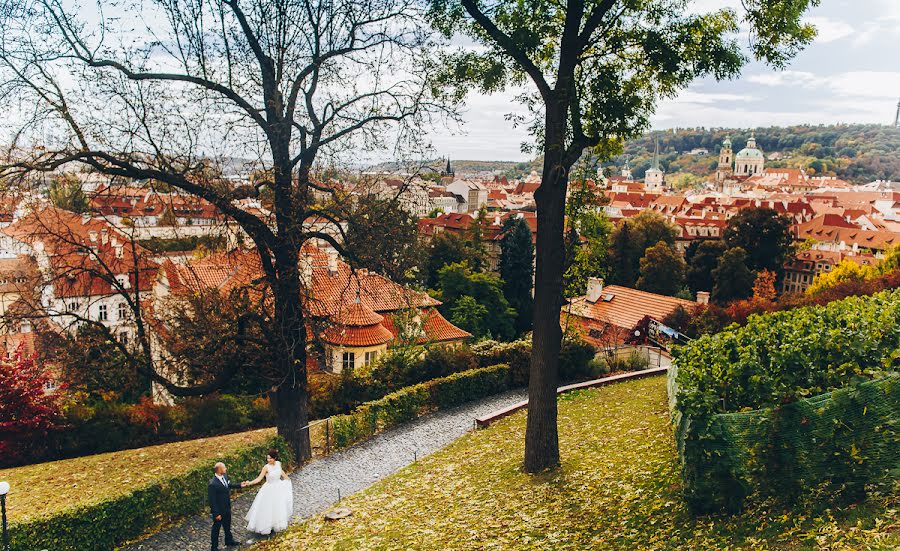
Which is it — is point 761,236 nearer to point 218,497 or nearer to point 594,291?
point 594,291

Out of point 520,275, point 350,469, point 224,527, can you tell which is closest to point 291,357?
point 350,469

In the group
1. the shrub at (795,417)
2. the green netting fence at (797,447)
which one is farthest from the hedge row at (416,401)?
the green netting fence at (797,447)

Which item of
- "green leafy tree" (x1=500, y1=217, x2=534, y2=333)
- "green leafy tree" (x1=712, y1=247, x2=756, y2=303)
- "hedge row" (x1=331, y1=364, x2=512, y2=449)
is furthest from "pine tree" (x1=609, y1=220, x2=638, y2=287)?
"hedge row" (x1=331, y1=364, x2=512, y2=449)

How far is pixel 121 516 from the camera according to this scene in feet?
32.7

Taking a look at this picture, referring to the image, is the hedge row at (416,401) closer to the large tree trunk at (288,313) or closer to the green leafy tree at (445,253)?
the large tree trunk at (288,313)

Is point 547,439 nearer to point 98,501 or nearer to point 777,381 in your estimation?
point 777,381

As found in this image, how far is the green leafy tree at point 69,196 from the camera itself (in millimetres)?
11362

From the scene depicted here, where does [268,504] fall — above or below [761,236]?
below

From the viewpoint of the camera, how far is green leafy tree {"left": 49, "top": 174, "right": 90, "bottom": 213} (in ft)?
37.3

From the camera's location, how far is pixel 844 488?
6113mm

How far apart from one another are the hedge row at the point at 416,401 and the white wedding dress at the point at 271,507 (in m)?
4.56

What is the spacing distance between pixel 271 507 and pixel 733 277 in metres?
48.0

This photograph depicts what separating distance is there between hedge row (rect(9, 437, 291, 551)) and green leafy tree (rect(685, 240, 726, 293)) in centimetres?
4960

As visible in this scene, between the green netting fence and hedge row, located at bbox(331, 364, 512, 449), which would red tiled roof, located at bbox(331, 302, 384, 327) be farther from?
the green netting fence
